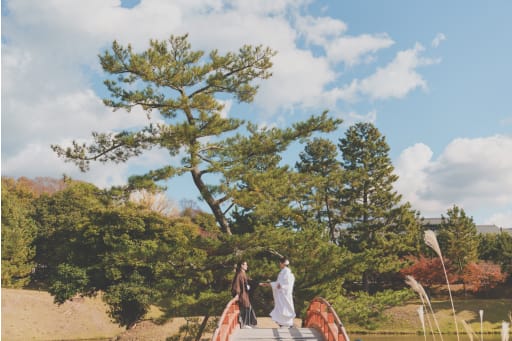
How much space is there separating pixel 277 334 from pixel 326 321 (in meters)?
1.33

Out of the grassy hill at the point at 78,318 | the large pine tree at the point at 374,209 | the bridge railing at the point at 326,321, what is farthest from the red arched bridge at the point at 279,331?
the large pine tree at the point at 374,209

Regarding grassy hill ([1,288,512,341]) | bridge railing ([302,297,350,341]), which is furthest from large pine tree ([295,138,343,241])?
bridge railing ([302,297,350,341])

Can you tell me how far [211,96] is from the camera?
753 inches

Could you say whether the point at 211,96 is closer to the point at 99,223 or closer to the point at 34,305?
the point at 99,223

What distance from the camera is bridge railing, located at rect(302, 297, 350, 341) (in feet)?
28.4

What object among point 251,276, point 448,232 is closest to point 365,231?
point 448,232

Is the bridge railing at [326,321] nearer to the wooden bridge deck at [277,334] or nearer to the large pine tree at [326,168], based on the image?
the wooden bridge deck at [277,334]

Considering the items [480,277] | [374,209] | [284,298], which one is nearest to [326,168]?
[374,209]

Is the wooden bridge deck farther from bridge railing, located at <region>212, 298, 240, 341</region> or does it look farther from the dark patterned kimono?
the dark patterned kimono

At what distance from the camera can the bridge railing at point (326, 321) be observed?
8.66 m

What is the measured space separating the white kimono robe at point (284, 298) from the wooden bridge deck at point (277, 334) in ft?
1.98

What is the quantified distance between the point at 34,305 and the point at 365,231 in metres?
22.3

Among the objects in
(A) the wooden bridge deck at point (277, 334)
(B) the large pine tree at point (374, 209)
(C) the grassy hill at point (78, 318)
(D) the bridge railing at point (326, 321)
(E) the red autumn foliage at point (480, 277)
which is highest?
(B) the large pine tree at point (374, 209)

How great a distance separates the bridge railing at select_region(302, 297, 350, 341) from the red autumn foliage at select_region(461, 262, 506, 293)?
25136 millimetres
